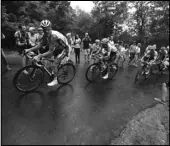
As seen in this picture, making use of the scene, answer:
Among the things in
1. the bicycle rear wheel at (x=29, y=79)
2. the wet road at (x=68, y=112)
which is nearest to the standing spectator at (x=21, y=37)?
the wet road at (x=68, y=112)

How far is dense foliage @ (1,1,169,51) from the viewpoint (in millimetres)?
10720

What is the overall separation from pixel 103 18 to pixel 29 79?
3307 cm

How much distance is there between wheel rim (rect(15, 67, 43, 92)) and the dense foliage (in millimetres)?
7788

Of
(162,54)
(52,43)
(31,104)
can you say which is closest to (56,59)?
(52,43)

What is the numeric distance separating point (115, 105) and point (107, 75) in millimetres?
2282

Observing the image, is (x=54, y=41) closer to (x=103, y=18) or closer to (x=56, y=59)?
(x=56, y=59)

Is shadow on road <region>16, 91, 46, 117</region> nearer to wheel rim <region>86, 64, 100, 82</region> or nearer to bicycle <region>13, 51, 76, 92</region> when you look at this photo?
bicycle <region>13, 51, 76, 92</region>

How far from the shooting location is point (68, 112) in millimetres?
3041

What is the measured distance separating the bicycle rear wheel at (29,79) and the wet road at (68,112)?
0.21 metres

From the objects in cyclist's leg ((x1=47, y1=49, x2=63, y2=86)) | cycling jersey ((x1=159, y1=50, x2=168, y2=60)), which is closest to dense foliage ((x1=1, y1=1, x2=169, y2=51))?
cyclist's leg ((x1=47, y1=49, x2=63, y2=86))

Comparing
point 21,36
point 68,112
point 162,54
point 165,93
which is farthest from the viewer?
point 162,54

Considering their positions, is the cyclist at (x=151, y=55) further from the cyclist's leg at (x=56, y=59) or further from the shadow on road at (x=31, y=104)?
the shadow on road at (x=31, y=104)

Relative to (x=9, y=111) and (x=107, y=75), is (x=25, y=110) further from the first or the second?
(x=107, y=75)

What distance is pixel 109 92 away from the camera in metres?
4.43
